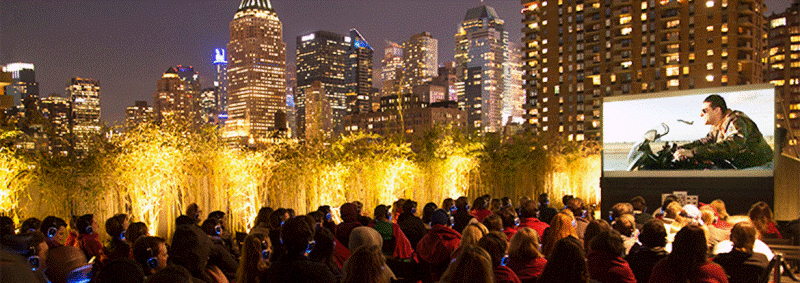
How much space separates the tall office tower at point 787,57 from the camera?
59469mm

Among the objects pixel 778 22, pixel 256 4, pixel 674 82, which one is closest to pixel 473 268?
pixel 674 82

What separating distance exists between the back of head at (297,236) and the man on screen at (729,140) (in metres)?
10.1

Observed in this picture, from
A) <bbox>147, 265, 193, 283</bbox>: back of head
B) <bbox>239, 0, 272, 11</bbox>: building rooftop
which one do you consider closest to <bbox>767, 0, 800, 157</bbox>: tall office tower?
<bbox>147, 265, 193, 283</bbox>: back of head

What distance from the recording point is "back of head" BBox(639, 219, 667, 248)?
11.5 ft

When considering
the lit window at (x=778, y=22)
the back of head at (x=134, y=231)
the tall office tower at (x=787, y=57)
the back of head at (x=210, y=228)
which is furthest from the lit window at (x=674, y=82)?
the back of head at (x=134, y=231)

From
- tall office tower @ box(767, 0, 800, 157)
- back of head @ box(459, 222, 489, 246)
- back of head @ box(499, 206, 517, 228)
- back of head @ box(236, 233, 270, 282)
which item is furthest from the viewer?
tall office tower @ box(767, 0, 800, 157)

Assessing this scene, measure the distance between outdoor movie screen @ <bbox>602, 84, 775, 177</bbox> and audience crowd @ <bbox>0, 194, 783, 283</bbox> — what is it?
5734 mm

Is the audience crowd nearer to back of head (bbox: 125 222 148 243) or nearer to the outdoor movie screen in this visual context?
back of head (bbox: 125 222 148 243)

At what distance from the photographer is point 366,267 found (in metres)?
2.49

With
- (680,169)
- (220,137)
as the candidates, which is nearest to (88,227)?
(220,137)

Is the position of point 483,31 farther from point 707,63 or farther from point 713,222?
point 713,222

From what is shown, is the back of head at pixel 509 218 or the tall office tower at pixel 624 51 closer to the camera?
the back of head at pixel 509 218

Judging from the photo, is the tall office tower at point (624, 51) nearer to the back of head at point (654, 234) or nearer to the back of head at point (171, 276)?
the back of head at point (654, 234)

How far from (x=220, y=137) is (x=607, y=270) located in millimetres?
8019
